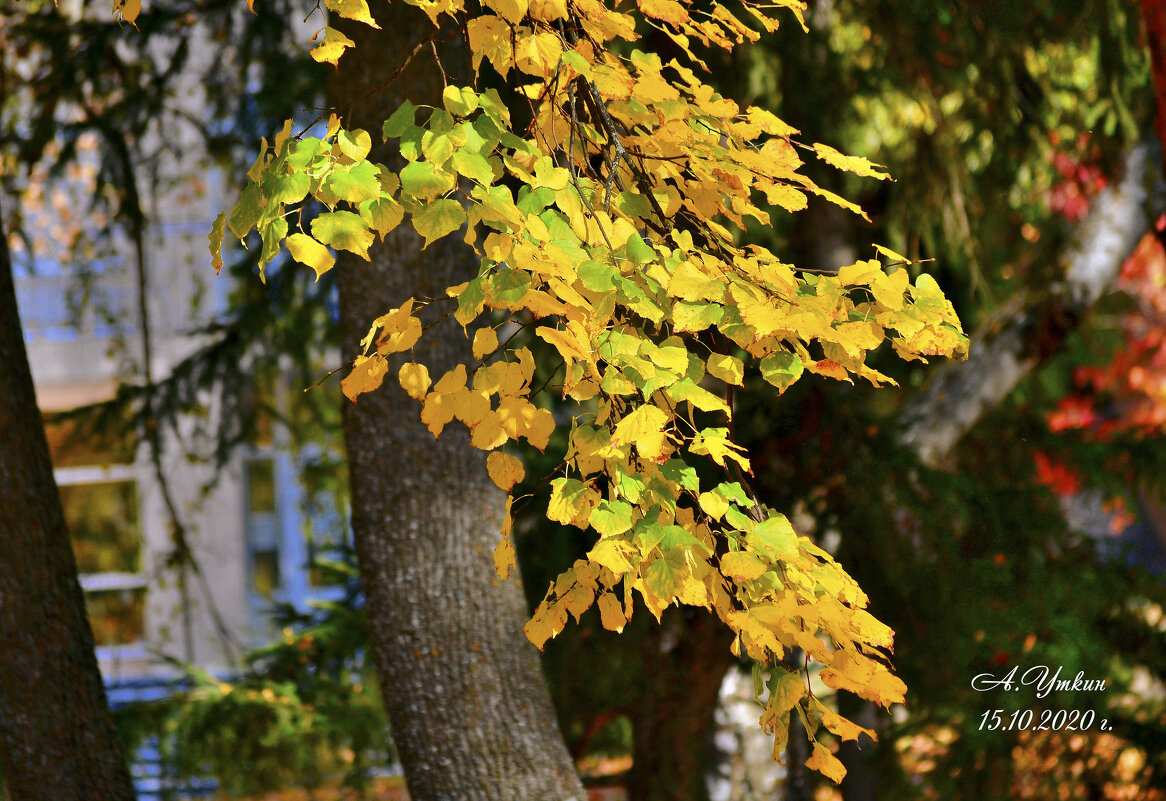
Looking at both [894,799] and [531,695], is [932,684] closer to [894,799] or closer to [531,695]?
[894,799]

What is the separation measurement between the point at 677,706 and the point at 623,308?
10.0 feet

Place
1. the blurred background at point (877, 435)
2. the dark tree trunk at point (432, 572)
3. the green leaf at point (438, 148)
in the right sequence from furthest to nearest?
the blurred background at point (877, 435), the dark tree trunk at point (432, 572), the green leaf at point (438, 148)

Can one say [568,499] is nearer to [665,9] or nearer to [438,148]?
[438,148]

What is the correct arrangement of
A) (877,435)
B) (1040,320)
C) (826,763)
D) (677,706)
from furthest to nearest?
(1040,320), (677,706), (877,435), (826,763)

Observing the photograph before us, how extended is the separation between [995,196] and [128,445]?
4.51 m

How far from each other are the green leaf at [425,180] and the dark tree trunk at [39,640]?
2.05 meters

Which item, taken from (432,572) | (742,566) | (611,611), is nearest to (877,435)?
(432,572)

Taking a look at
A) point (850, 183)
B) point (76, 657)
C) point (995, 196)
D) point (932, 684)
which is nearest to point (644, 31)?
point (850, 183)

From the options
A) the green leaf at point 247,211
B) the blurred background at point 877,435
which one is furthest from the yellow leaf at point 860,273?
the blurred background at point 877,435

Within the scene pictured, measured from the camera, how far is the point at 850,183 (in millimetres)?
4953

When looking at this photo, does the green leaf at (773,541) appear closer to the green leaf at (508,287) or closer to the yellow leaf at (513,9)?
the green leaf at (508,287)

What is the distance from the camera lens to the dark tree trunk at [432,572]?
110 inches

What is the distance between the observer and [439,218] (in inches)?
64.3

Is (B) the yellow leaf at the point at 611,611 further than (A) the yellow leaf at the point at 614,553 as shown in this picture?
Yes
